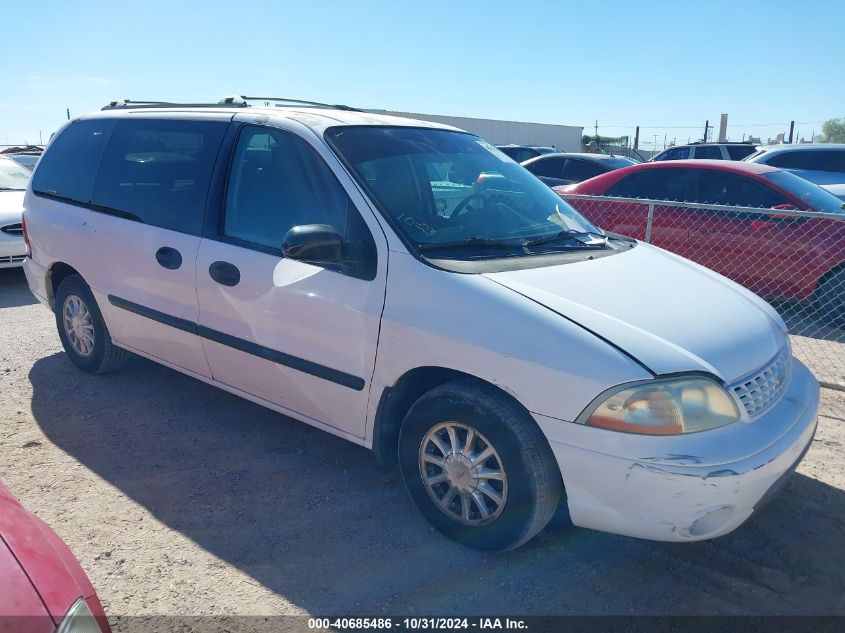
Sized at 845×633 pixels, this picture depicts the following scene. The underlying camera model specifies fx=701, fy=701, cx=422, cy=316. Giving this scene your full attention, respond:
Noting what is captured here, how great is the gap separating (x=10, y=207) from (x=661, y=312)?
8.16 meters

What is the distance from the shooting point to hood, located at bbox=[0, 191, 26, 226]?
8135 millimetres

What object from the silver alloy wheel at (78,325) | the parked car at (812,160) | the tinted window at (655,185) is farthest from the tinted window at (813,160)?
the silver alloy wheel at (78,325)

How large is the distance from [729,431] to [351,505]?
1809 mm

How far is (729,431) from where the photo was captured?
8.62 ft

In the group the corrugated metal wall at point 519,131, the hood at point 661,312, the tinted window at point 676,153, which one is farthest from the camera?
the corrugated metal wall at point 519,131

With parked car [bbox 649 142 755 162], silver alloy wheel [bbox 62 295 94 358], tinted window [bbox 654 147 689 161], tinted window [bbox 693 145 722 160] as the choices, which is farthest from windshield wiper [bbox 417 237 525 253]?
tinted window [bbox 654 147 689 161]

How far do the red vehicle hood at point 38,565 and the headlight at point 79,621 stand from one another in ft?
0.05

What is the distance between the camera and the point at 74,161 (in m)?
4.88

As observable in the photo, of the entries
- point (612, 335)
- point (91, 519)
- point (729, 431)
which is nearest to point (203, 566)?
point (91, 519)

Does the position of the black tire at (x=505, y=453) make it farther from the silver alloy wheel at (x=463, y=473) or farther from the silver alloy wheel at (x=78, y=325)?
the silver alloy wheel at (x=78, y=325)

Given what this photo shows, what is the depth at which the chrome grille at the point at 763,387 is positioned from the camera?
273 cm

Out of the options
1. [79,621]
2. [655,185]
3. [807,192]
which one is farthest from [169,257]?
[807,192]

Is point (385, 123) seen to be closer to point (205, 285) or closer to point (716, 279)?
point (205, 285)

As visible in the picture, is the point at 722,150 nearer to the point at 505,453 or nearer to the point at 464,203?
the point at 464,203
